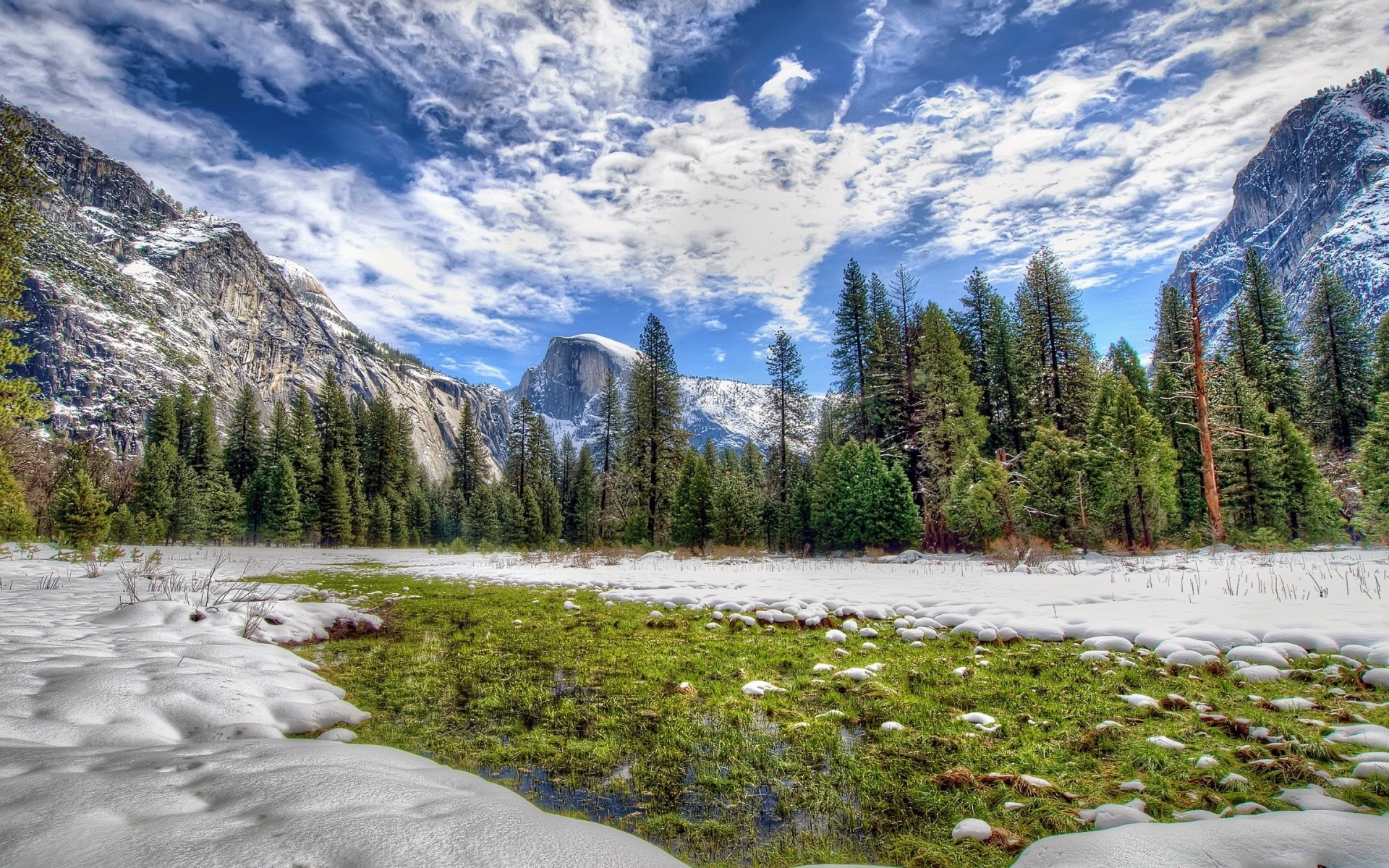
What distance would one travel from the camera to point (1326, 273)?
121 feet

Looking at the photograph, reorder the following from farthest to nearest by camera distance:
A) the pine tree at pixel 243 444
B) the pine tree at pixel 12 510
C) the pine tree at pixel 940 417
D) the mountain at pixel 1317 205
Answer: the mountain at pixel 1317 205, the pine tree at pixel 243 444, the pine tree at pixel 940 417, the pine tree at pixel 12 510

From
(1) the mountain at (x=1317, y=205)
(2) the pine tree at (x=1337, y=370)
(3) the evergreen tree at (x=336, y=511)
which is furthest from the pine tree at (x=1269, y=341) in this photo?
(1) the mountain at (x=1317, y=205)

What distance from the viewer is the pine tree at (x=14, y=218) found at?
36.9ft

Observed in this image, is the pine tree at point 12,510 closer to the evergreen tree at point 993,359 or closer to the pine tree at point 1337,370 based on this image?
the evergreen tree at point 993,359

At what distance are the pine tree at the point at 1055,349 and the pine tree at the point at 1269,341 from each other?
12.9 metres

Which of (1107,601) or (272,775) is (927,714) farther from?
(1107,601)

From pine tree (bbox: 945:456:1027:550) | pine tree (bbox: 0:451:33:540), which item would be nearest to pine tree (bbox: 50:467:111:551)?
pine tree (bbox: 0:451:33:540)

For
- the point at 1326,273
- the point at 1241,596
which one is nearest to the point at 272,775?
the point at 1241,596

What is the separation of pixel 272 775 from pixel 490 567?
1798 cm

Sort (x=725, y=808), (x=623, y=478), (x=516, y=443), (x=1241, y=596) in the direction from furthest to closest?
(x=516, y=443), (x=623, y=478), (x=1241, y=596), (x=725, y=808)

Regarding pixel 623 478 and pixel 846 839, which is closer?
pixel 846 839

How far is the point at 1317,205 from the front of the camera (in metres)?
141

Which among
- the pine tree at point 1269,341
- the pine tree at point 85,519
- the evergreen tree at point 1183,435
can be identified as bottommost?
the pine tree at point 85,519

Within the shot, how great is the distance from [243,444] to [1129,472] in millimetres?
62108
